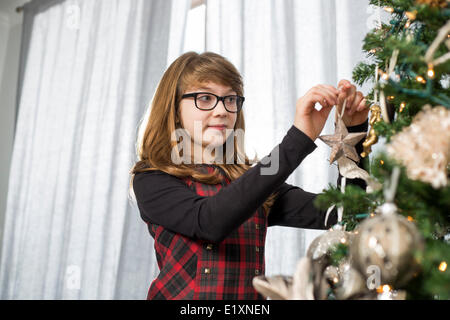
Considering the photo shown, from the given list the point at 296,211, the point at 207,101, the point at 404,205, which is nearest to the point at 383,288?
the point at 404,205

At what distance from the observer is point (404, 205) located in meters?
0.38

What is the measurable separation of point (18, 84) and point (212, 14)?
136cm

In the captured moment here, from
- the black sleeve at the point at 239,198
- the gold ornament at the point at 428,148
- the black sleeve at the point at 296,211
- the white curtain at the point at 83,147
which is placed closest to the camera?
the gold ornament at the point at 428,148

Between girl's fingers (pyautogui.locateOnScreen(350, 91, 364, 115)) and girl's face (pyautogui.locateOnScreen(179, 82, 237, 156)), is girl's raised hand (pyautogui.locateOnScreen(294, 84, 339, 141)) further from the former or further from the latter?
girl's face (pyautogui.locateOnScreen(179, 82, 237, 156))

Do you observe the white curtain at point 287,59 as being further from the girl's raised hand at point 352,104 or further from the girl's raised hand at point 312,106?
the girl's raised hand at point 312,106

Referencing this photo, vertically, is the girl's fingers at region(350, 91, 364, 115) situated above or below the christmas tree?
above

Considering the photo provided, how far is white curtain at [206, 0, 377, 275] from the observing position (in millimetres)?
1220

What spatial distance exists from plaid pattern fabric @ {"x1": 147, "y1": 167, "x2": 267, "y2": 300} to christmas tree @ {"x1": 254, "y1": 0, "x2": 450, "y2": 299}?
10.4 inches

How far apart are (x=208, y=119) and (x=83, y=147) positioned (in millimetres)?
1191

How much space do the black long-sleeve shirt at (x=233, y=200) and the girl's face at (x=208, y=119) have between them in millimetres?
130

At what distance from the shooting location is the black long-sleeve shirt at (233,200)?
545 mm

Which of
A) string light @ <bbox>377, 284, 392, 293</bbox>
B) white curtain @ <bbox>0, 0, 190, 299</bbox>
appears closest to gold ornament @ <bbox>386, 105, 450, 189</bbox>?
string light @ <bbox>377, 284, 392, 293</bbox>

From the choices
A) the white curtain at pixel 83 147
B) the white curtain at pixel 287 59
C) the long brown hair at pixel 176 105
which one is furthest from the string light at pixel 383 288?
the white curtain at pixel 83 147

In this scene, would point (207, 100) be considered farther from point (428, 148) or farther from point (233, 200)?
point (428, 148)
